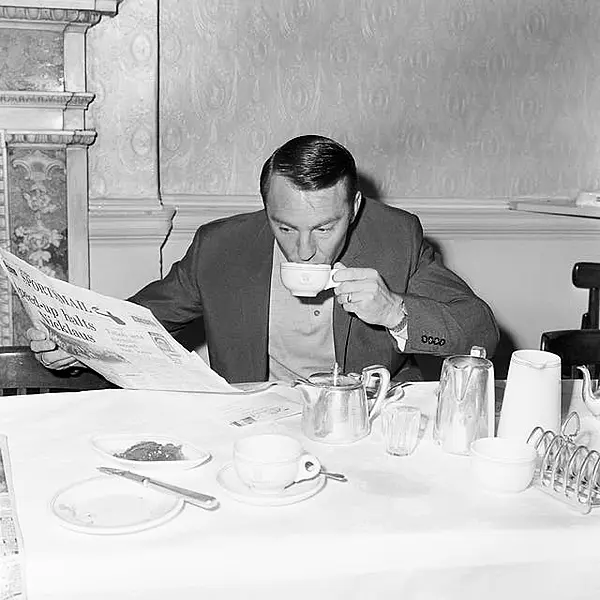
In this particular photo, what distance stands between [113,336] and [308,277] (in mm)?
383

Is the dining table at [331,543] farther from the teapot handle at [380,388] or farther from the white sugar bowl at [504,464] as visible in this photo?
the teapot handle at [380,388]

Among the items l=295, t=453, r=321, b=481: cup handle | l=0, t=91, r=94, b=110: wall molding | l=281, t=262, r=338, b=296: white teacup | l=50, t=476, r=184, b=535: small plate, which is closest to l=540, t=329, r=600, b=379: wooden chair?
l=281, t=262, r=338, b=296: white teacup

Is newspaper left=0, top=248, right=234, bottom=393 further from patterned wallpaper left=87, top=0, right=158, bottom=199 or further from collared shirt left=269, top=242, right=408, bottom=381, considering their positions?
patterned wallpaper left=87, top=0, right=158, bottom=199

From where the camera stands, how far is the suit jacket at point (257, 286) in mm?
2277

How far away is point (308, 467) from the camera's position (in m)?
1.42

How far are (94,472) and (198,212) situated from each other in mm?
1748

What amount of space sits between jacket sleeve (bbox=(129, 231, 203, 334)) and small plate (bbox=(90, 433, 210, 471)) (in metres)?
0.77

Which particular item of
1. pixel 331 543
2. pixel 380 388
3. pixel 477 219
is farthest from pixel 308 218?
pixel 477 219

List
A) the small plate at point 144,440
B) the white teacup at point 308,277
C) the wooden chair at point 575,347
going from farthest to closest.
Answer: the wooden chair at point 575,347 → the white teacup at point 308,277 → the small plate at point 144,440

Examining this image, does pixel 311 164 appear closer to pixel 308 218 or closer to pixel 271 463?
pixel 308 218

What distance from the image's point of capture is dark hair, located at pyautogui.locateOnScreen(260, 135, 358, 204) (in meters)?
2.08

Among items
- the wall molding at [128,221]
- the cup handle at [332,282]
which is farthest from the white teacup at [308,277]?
the wall molding at [128,221]

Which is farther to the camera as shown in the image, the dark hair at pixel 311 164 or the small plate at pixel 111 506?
the dark hair at pixel 311 164

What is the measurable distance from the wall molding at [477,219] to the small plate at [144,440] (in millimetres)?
1640
